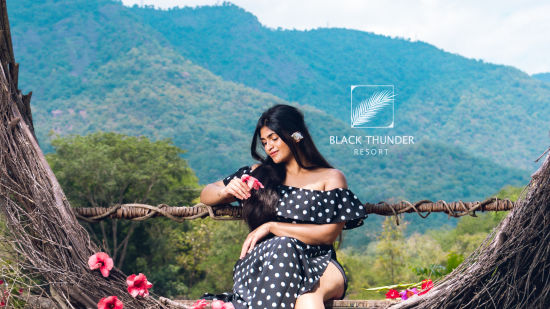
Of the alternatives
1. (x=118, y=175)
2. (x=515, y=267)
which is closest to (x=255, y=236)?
(x=515, y=267)

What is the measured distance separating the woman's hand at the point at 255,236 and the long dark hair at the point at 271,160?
0.06 metres

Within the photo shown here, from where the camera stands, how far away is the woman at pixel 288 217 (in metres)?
1.88

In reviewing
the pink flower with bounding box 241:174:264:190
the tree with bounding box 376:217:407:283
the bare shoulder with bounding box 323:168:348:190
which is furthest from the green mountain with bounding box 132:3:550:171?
the pink flower with bounding box 241:174:264:190

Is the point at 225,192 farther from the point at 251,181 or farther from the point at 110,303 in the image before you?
the point at 110,303

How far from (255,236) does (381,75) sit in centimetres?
4047

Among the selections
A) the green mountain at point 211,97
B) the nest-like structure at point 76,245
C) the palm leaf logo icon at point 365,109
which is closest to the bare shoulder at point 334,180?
the nest-like structure at point 76,245

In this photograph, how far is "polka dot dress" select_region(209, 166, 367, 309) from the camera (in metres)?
1.86

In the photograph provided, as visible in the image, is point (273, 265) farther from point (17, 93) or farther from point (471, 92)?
point (471, 92)

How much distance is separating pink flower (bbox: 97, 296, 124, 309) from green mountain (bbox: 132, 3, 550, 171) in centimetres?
3262

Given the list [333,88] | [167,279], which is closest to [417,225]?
[167,279]

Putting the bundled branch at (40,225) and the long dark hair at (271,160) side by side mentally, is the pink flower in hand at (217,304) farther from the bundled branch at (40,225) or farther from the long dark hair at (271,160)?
the long dark hair at (271,160)

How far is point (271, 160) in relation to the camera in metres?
2.31

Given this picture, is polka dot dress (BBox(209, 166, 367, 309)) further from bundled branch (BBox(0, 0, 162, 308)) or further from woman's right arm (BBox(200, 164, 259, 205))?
bundled branch (BBox(0, 0, 162, 308))

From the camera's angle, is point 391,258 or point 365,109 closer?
point 365,109
